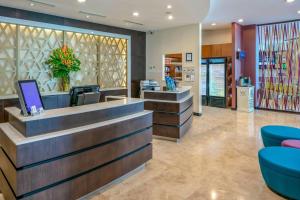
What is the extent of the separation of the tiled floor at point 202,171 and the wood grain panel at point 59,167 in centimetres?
44

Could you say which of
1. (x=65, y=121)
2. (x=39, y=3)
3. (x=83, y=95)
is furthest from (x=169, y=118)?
(x=39, y=3)

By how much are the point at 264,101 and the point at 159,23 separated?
16.5 ft

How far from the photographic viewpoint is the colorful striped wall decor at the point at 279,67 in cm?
834

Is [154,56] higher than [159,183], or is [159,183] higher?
[154,56]

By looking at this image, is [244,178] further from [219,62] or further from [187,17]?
[219,62]

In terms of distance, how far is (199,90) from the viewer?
8094mm

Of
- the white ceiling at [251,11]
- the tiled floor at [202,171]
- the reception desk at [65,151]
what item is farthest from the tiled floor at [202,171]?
the white ceiling at [251,11]

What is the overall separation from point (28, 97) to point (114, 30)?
6.11 metres

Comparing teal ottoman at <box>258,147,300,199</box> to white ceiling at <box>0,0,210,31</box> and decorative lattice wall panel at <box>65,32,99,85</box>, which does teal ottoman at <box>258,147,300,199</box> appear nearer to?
white ceiling at <box>0,0,210,31</box>

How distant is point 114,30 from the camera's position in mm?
8070

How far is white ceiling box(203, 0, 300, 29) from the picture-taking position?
623cm

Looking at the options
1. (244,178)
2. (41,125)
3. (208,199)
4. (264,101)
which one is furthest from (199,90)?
(41,125)

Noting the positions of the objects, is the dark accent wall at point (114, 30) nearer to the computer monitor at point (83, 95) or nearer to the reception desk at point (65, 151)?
the computer monitor at point (83, 95)

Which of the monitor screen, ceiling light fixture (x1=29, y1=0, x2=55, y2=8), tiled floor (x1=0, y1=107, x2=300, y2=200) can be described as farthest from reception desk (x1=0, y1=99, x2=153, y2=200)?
ceiling light fixture (x1=29, y1=0, x2=55, y2=8)
